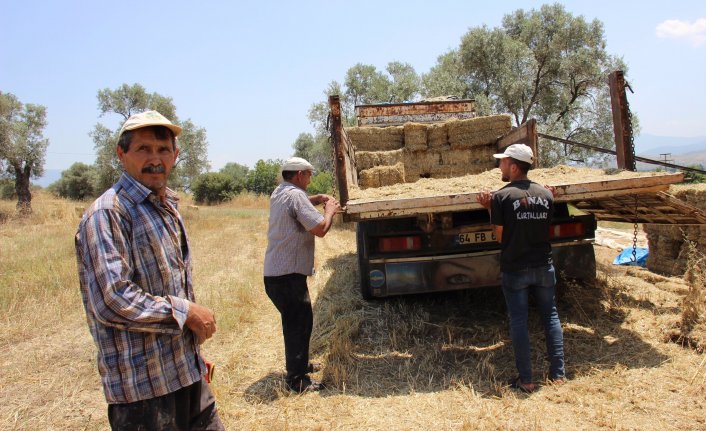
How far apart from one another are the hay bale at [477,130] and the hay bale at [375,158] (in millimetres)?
955

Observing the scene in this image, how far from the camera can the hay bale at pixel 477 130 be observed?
6.82m

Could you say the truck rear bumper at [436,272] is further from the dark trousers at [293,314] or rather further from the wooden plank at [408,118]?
the wooden plank at [408,118]

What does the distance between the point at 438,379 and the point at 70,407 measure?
2813mm

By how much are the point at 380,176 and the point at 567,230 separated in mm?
2566

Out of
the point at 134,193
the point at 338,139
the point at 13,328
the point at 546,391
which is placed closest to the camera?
the point at 134,193

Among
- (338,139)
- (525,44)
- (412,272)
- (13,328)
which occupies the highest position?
(525,44)

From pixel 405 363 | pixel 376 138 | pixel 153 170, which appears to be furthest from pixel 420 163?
pixel 153 170

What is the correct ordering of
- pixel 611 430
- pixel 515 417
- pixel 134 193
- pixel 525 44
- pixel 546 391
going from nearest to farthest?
pixel 134 193 < pixel 611 430 < pixel 515 417 < pixel 546 391 < pixel 525 44

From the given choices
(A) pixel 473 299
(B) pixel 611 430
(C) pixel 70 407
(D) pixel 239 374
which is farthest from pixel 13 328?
(B) pixel 611 430

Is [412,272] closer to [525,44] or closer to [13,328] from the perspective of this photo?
[13,328]

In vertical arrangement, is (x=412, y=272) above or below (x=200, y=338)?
below

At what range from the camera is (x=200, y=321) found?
185cm

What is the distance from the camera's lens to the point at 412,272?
4.38 m

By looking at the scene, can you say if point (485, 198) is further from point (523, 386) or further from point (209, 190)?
point (209, 190)
